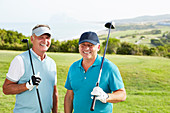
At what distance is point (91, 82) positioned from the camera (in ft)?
9.53

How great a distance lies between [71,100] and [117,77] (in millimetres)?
880

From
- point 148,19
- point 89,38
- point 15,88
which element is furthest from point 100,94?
point 148,19

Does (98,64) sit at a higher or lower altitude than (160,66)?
higher

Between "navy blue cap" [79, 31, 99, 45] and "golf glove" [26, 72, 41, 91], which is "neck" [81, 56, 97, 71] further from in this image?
"golf glove" [26, 72, 41, 91]

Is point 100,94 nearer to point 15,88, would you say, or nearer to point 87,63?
point 87,63

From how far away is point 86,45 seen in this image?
298cm

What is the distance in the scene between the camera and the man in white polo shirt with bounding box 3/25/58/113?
298 cm

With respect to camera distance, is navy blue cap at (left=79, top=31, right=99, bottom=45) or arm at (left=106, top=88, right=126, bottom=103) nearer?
arm at (left=106, top=88, right=126, bottom=103)

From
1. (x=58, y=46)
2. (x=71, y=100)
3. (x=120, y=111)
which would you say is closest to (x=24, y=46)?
(x=58, y=46)

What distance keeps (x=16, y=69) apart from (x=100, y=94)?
1.22 m

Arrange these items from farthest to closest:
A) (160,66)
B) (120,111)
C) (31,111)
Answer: (160,66) < (120,111) < (31,111)

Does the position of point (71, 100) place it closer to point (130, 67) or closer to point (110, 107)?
point (110, 107)

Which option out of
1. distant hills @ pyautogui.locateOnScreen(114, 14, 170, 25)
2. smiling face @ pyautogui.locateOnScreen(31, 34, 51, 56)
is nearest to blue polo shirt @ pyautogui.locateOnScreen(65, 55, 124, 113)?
smiling face @ pyautogui.locateOnScreen(31, 34, 51, 56)

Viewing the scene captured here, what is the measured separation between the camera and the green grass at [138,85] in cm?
745
